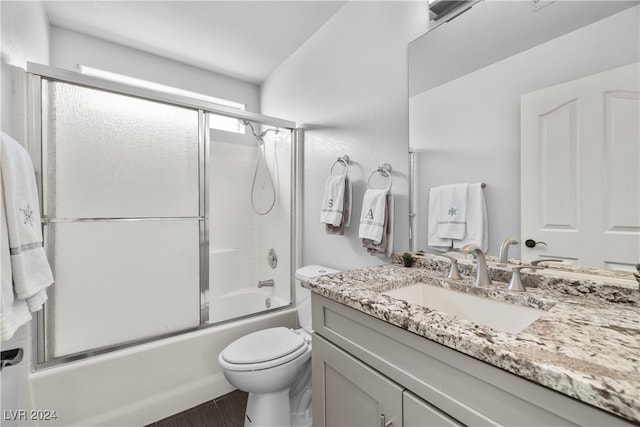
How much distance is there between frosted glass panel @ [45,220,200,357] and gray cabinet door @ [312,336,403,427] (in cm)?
104

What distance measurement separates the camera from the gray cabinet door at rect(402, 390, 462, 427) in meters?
0.67

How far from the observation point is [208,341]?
1746 millimetres

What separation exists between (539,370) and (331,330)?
663mm

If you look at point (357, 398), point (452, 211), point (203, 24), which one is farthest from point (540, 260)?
point (203, 24)

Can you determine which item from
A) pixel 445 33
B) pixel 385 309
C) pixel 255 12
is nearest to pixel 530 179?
pixel 385 309

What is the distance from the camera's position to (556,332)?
2.12ft

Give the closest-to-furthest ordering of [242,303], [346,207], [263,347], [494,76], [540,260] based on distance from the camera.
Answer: [540,260] < [494,76] < [263,347] < [346,207] < [242,303]

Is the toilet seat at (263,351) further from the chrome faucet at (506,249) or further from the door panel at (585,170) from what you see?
the door panel at (585,170)

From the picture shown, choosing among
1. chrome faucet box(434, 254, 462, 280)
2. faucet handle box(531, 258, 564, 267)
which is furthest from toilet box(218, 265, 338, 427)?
faucet handle box(531, 258, 564, 267)

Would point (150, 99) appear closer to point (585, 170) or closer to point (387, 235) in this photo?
point (387, 235)

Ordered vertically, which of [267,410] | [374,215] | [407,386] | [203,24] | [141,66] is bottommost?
[267,410]

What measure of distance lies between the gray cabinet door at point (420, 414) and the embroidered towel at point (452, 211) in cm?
73

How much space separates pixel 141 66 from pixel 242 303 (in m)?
2.15

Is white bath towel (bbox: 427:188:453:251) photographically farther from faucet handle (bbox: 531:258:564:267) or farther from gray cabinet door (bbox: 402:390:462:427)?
gray cabinet door (bbox: 402:390:462:427)
